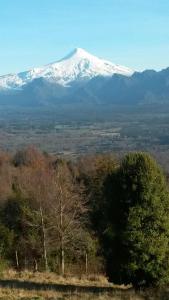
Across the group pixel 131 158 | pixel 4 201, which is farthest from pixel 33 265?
pixel 131 158

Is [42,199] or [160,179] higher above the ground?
[160,179]

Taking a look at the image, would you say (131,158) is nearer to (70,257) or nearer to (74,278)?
(74,278)

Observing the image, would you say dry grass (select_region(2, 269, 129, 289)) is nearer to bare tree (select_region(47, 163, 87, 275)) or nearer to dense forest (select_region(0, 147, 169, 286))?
dense forest (select_region(0, 147, 169, 286))

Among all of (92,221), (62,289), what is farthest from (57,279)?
(92,221)

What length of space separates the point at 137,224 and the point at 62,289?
11.0ft

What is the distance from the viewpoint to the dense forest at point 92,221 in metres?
20.2

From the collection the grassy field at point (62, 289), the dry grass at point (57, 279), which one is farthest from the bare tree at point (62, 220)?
the grassy field at point (62, 289)

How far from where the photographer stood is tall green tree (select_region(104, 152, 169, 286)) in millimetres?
20094

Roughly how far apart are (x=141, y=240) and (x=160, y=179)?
7.91 ft

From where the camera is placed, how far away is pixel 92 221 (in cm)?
4169

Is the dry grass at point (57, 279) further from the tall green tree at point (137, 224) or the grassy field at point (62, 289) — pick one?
the tall green tree at point (137, 224)

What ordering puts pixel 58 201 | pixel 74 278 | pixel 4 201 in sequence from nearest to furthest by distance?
1. pixel 74 278
2. pixel 58 201
3. pixel 4 201

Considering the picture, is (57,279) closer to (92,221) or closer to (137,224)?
(137,224)

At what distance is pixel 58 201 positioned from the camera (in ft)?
108
